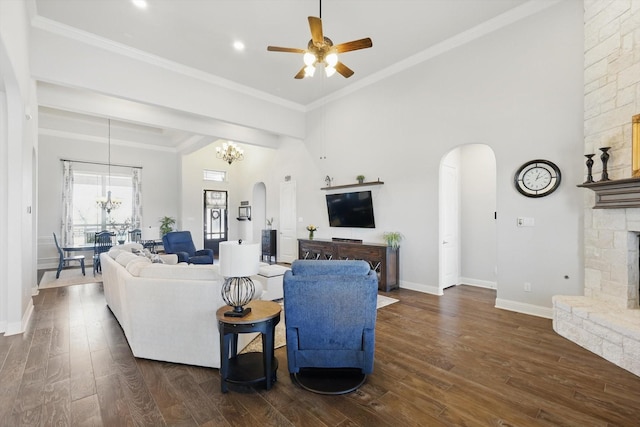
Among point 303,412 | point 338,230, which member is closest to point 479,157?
point 338,230

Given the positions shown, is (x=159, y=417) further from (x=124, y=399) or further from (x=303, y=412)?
(x=303, y=412)

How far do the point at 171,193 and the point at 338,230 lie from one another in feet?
21.3

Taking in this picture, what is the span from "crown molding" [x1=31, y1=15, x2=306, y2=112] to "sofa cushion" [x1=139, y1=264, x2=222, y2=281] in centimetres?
405

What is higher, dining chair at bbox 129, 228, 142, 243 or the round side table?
dining chair at bbox 129, 228, 142, 243

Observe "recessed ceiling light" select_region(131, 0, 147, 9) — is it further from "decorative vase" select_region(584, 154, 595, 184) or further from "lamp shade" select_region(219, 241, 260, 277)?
"decorative vase" select_region(584, 154, 595, 184)

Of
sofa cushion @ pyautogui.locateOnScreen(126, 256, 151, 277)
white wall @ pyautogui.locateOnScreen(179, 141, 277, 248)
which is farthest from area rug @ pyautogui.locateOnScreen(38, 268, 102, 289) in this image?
sofa cushion @ pyautogui.locateOnScreen(126, 256, 151, 277)

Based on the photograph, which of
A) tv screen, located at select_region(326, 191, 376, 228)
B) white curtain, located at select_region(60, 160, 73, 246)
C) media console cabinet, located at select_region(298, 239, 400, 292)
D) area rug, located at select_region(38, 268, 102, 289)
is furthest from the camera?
white curtain, located at select_region(60, 160, 73, 246)

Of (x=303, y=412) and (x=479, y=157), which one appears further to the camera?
(x=479, y=157)

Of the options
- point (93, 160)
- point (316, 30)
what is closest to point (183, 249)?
point (93, 160)

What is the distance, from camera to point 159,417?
6.70 feet

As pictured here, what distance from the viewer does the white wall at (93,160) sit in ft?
26.2

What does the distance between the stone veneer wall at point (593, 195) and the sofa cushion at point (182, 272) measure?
377cm

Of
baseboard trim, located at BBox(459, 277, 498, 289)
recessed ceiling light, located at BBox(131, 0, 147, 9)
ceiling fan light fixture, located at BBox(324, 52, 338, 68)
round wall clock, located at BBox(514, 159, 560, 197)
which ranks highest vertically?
recessed ceiling light, located at BBox(131, 0, 147, 9)

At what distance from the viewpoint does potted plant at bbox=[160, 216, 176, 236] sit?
9680 mm
